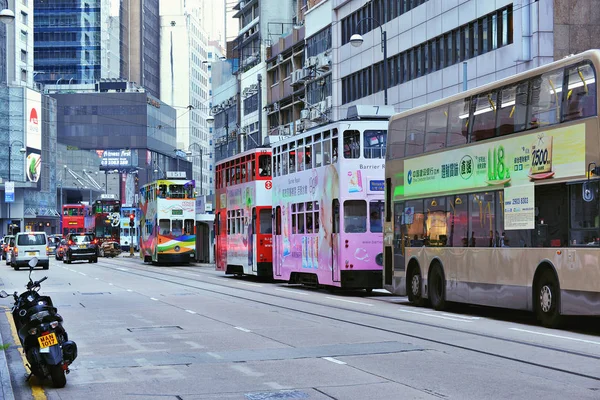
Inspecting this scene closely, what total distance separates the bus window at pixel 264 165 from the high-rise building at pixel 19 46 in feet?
→ 306

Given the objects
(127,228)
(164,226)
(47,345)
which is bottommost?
(47,345)

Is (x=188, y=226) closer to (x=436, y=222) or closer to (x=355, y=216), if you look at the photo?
(x=355, y=216)

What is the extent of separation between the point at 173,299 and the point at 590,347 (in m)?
15.1

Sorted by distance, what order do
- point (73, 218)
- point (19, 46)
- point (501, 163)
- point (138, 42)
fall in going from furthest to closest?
point (138, 42) → point (19, 46) → point (73, 218) → point (501, 163)

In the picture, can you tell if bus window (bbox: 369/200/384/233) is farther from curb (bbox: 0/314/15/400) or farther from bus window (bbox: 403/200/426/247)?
curb (bbox: 0/314/15/400)

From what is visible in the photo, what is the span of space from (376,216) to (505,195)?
882cm

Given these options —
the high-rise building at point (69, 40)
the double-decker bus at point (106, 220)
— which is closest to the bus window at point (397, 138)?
the double-decker bus at point (106, 220)

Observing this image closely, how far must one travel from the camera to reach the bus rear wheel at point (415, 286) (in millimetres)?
23906

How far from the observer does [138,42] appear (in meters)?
187

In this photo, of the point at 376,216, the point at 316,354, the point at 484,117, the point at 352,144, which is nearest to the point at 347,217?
the point at 376,216

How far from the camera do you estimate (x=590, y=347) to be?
14.6 meters

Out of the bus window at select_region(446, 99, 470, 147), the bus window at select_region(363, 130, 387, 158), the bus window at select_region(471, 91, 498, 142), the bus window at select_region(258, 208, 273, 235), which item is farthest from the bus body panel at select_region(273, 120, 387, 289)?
the bus window at select_region(471, 91, 498, 142)

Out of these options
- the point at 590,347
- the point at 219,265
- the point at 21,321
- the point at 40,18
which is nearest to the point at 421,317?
the point at 590,347

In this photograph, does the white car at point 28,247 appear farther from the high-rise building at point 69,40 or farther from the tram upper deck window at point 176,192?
the high-rise building at point 69,40
